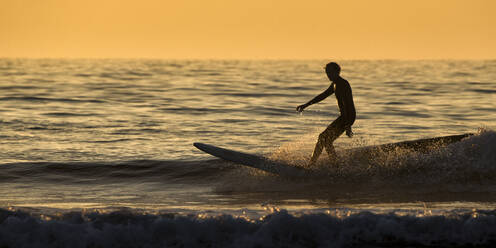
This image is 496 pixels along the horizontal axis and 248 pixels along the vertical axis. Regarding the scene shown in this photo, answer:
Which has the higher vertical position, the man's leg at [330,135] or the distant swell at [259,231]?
the man's leg at [330,135]

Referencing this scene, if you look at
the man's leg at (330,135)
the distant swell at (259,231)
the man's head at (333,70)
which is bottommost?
the distant swell at (259,231)

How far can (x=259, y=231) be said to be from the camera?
7.63 m

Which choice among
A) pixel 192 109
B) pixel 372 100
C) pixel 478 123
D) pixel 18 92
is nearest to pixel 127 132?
pixel 192 109

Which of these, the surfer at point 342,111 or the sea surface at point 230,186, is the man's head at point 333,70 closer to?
the surfer at point 342,111

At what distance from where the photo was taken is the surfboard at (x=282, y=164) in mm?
11219

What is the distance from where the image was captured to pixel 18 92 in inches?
1340

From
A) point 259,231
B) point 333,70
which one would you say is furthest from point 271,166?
point 259,231

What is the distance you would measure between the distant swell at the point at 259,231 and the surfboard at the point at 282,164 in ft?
10.9

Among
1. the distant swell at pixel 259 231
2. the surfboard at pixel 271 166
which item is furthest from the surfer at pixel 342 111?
the distant swell at pixel 259 231

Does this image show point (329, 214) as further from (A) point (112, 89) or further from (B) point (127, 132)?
(A) point (112, 89)

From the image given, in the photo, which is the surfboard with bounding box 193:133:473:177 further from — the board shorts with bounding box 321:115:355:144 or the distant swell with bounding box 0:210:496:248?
the distant swell with bounding box 0:210:496:248

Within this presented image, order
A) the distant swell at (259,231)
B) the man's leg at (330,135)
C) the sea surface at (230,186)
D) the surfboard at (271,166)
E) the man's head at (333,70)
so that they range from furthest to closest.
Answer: the surfboard at (271,166)
the man's leg at (330,135)
the man's head at (333,70)
the sea surface at (230,186)
the distant swell at (259,231)

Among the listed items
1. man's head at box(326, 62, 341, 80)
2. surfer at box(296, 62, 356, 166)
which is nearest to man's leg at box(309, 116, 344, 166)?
surfer at box(296, 62, 356, 166)

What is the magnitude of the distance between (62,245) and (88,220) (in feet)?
1.82
